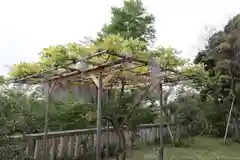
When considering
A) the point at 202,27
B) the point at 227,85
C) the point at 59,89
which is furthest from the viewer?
the point at 202,27

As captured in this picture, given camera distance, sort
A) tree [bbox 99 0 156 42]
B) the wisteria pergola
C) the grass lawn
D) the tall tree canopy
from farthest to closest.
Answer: tree [bbox 99 0 156 42], the tall tree canopy, the grass lawn, the wisteria pergola

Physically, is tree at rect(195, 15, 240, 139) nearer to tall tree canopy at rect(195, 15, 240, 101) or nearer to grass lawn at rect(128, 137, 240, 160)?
tall tree canopy at rect(195, 15, 240, 101)

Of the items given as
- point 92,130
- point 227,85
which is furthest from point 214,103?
point 92,130

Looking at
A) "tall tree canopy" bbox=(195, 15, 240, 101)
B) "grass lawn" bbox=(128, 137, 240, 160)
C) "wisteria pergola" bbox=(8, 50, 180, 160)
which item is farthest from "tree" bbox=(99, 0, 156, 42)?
"wisteria pergola" bbox=(8, 50, 180, 160)

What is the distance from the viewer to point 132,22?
12.2 meters

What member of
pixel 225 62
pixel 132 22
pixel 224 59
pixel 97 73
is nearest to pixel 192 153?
pixel 225 62

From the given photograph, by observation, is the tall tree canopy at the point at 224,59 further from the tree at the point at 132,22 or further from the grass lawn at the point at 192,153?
the tree at the point at 132,22

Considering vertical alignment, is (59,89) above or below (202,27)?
below

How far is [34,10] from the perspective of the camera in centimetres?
815

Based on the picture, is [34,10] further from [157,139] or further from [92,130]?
[157,139]

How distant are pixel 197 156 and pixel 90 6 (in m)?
5.44

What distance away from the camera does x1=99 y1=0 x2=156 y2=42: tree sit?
12.1 metres

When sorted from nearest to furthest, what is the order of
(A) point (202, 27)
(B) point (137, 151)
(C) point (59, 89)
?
(C) point (59, 89)
(B) point (137, 151)
(A) point (202, 27)

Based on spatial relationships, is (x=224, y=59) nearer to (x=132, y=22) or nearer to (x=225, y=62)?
(x=225, y=62)
